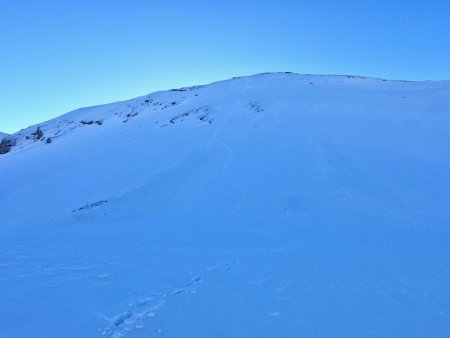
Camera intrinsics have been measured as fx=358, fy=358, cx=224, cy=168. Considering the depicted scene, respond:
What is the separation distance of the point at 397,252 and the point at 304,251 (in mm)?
1680

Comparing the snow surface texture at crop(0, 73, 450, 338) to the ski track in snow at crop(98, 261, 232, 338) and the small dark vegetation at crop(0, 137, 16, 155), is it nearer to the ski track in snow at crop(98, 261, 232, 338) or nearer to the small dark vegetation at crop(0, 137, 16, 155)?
the ski track in snow at crop(98, 261, 232, 338)

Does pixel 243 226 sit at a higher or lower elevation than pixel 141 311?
higher

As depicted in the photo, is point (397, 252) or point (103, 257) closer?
point (397, 252)

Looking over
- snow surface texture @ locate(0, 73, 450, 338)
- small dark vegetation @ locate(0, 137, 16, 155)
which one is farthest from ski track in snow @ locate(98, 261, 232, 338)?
small dark vegetation @ locate(0, 137, 16, 155)

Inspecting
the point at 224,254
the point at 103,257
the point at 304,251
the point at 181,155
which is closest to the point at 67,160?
the point at 181,155

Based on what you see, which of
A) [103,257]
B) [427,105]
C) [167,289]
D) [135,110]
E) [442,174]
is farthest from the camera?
[135,110]

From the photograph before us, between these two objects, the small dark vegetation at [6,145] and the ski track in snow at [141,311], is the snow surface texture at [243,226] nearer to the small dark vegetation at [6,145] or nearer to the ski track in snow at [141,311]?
the ski track in snow at [141,311]

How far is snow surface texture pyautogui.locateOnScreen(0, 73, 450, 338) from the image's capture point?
4.93 m

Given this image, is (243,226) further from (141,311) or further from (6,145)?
(6,145)

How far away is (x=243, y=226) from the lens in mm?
8414

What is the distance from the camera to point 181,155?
1343 centimetres

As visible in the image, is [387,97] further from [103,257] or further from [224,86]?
[103,257]

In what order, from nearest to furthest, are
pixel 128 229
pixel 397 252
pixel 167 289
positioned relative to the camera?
pixel 167 289 < pixel 397 252 < pixel 128 229

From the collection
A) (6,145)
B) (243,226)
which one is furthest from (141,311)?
(6,145)
